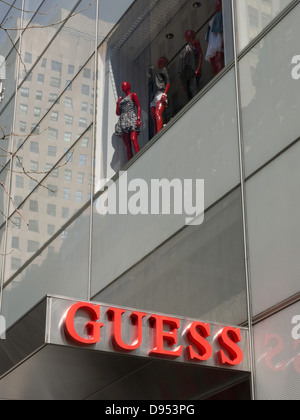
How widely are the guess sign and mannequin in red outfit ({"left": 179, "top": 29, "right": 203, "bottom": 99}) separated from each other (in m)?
4.09

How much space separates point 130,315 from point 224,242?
1.66 meters

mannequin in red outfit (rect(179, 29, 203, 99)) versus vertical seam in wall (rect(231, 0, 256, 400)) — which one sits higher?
mannequin in red outfit (rect(179, 29, 203, 99))

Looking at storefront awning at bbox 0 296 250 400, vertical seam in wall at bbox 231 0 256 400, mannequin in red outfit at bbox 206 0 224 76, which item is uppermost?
mannequin in red outfit at bbox 206 0 224 76

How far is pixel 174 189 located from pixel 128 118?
282 cm

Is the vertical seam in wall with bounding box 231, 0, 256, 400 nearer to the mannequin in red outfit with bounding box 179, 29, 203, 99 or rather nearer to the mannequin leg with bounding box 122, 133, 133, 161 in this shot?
the mannequin in red outfit with bounding box 179, 29, 203, 99

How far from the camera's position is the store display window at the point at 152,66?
1189 centimetres

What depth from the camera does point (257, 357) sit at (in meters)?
8.85

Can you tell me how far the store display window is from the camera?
11891 millimetres

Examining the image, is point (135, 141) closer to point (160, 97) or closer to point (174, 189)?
point (160, 97)

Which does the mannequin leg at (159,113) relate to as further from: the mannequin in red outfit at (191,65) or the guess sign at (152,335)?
the guess sign at (152,335)

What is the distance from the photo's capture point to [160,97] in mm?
13023

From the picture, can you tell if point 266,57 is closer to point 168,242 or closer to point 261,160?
point 261,160

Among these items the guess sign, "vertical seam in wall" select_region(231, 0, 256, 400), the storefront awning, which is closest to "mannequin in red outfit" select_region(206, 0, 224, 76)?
"vertical seam in wall" select_region(231, 0, 256, 400)
